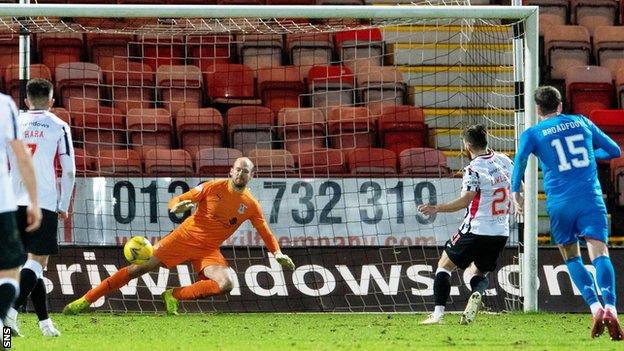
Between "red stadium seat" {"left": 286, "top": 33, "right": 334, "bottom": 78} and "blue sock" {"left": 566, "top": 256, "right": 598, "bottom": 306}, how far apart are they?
23.1 ft

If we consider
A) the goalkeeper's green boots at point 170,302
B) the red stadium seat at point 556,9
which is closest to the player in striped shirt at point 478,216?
the goalkeeper's green boots at point 170,302

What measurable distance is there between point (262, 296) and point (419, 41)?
526 centimetres

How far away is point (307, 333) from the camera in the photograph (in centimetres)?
920

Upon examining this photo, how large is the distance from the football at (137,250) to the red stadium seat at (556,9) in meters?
8.33

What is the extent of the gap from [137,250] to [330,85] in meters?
4.50

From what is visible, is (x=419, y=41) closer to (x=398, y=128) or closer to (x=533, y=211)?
(x=398, y=128)

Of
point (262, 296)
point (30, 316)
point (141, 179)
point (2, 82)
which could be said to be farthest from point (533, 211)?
point (2, 82)

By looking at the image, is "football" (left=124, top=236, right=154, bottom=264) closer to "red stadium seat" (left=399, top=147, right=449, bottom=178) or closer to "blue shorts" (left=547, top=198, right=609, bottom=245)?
"red stadium seat" (left=399, top=147, right=449, bottom=178)

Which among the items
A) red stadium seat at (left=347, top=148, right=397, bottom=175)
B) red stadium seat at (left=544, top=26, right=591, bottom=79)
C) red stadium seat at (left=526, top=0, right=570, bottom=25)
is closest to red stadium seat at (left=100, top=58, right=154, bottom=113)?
red stadium seat at (left=347, top=148, right=397, bottom=175)

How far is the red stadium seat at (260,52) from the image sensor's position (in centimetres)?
1555

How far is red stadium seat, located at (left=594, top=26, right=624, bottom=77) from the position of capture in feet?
55.1

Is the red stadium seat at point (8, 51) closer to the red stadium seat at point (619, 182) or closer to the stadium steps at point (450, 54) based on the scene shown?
the stadium steps at point (450, 54)

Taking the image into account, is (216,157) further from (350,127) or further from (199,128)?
(350,127)

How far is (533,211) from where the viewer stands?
11.7 m
